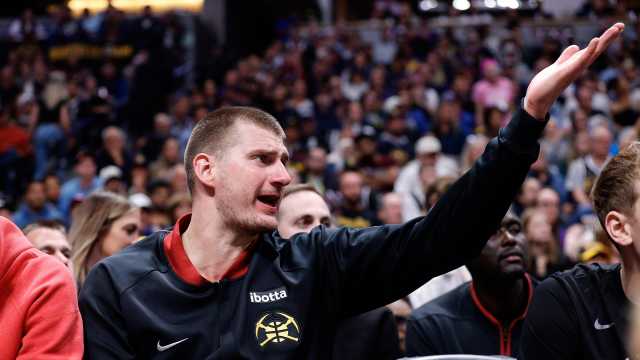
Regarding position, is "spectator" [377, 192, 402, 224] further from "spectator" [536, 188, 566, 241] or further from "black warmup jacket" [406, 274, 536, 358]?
"black warmup jacket" [406, 274, 536, 358]

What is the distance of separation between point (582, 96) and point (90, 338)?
11.0 metres

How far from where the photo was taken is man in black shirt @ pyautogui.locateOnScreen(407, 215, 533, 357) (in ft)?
15.2

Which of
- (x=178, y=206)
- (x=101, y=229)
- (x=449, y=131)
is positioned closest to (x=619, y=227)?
(x=101, y=229)

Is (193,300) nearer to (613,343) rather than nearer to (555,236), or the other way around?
(613,343)

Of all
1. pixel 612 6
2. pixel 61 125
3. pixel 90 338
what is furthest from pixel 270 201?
pixel 612 6

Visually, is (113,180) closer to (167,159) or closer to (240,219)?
(167,159)

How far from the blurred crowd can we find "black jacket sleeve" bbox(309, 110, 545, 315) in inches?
113

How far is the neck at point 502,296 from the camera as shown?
4.75 meters

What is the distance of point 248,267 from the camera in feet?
11.1

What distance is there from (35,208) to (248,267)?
25.6 feet

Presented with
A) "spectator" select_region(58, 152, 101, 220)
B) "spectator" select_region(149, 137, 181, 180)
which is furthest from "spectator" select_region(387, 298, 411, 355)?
"spectator" select_region(149, 137, 181, 180)

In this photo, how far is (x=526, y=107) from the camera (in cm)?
278

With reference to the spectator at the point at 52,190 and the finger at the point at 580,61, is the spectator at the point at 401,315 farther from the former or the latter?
the spectator at the point at 52,190

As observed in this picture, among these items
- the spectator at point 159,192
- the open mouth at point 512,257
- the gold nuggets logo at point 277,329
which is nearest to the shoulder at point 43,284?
the gold nuggets logo at point 277,329
